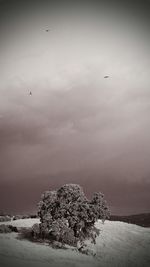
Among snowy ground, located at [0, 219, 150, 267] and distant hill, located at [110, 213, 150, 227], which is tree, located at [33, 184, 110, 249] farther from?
distant hill, located at [110, 213, 150, 227]

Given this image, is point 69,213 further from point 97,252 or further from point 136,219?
point 136,219

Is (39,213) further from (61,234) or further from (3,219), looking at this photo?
Result: (3,219)

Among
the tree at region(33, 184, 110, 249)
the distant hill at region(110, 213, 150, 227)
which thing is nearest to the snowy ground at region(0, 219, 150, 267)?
the tree at region(33, 184, 110, 249)

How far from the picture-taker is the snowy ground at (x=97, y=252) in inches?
1305

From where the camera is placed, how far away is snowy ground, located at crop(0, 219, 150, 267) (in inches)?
1305

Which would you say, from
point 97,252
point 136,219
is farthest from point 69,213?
point 136,219

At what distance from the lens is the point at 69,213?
127 feet

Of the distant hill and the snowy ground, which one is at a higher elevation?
the distant hill

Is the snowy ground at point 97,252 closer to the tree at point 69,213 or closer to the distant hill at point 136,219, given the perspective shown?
the tree at point 69,213

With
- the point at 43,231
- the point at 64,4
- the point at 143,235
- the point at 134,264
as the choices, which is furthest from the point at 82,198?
the point at 64,4

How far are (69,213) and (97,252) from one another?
5.17 meters

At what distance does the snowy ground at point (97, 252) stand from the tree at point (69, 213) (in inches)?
71.9

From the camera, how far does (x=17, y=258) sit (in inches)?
1278

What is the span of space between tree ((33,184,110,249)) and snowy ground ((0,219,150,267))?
1.83m
